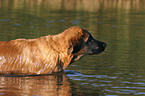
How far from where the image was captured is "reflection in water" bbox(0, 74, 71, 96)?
1052 cm

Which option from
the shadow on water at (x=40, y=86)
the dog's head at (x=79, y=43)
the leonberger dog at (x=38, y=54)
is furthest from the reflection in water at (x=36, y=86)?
the dog's head at (x=79, y=43)

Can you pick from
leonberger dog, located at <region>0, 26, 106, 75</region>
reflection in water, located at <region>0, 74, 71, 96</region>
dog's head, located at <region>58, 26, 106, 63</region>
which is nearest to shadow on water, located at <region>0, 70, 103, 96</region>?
reflection in water, located at <region>0, 74, 71, 96</region>

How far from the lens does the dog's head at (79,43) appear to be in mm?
12680

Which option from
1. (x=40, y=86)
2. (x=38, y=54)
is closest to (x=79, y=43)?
(x=38, y=54)

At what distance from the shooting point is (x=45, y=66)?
497 inches

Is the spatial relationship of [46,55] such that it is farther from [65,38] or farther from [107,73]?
[107,73]

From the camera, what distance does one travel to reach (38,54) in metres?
12.6

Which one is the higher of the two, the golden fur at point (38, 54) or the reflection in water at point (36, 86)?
the golden fur at point (38, 54)

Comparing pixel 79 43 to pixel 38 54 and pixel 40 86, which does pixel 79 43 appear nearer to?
pixel 38 54

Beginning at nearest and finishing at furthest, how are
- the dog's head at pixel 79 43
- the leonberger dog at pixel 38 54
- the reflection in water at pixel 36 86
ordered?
the reflection in water at pixel 36 86
the leonberger dog at pixel 38 54
the dog's head at pixel 79 43

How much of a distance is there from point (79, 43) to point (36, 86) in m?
2.27

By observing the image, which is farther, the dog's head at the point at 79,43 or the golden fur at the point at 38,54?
the dog's head at the point at 79,43

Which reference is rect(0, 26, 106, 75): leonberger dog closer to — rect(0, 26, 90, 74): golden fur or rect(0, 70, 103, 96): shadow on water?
rect(0, 26, 90, 74): golden fur

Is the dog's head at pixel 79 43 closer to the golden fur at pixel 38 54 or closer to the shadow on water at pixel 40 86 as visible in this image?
the golden fur at pixel 38 54
